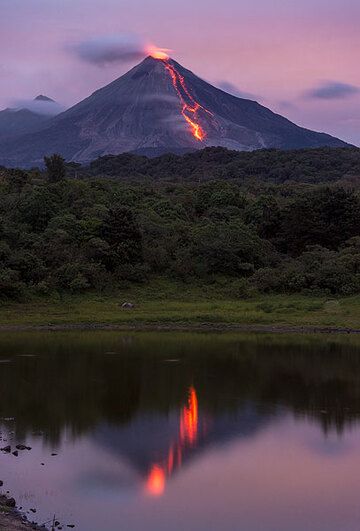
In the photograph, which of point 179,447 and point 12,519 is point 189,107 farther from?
point 12,519

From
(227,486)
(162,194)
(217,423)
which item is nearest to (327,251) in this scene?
(162,194)

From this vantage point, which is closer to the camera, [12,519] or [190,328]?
[12,519]

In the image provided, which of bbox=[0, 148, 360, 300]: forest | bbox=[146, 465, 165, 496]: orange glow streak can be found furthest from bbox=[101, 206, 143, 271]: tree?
bbox=[146, 465, 165, 496]: orange glow streak

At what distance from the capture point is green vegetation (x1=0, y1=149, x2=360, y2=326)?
30453 millimetres

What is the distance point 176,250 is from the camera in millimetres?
36125

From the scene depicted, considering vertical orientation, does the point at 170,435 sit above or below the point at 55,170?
below

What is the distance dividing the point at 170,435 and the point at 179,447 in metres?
0.83

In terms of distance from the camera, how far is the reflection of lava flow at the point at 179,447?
34.3 feet

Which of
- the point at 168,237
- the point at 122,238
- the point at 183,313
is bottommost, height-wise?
the point at 183,313

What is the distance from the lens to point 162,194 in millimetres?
48031

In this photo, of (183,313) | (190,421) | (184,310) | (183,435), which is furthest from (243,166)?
(183,435)

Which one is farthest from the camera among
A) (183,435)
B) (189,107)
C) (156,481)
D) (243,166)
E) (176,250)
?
(189,107)

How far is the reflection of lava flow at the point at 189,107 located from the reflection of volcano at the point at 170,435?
93.3 meters

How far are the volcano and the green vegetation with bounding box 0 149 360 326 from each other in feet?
195
